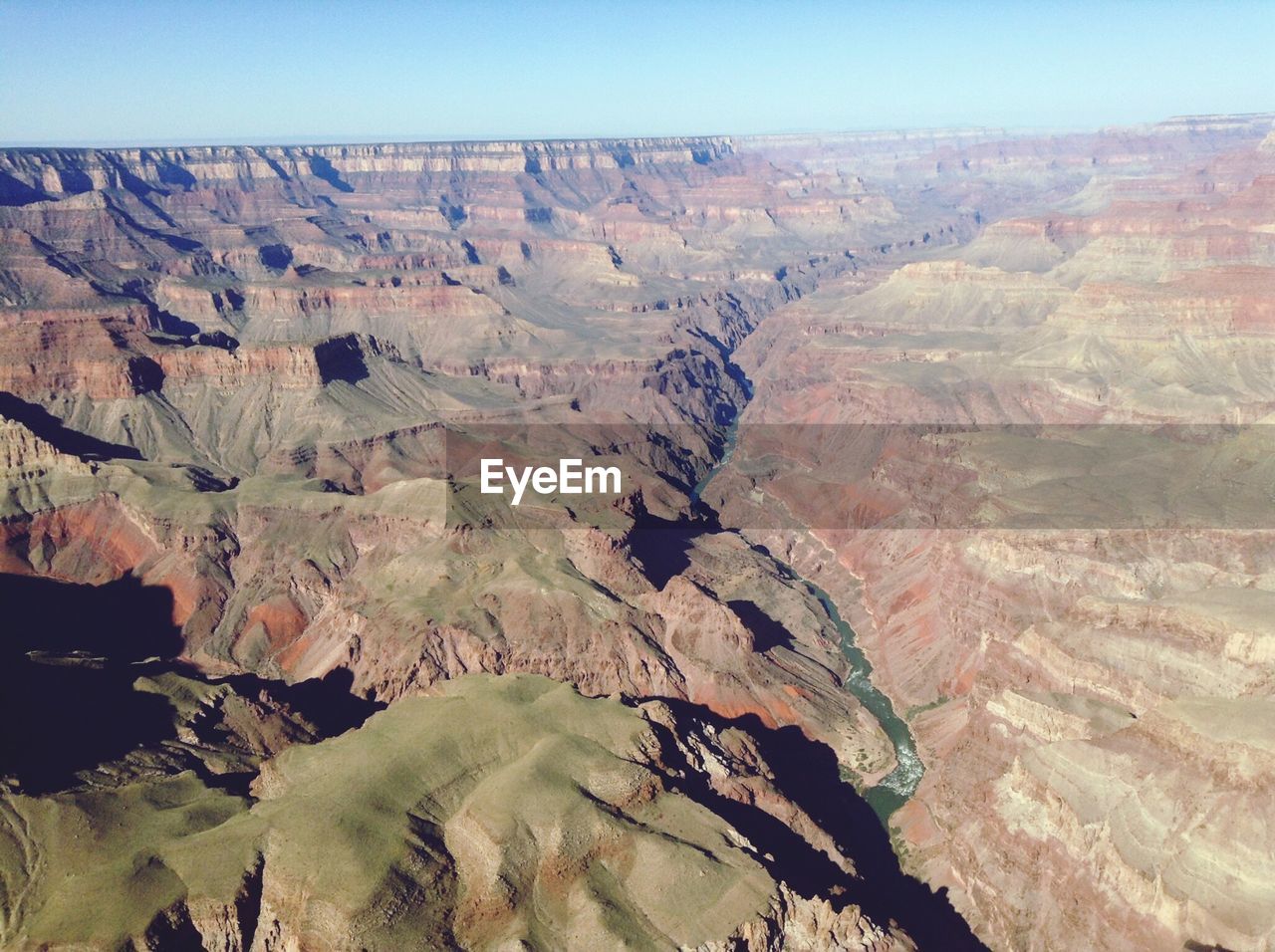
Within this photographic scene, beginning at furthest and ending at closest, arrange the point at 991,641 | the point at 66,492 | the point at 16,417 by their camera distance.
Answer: the point at 16,417
the point at 66,492
the point at 991,641

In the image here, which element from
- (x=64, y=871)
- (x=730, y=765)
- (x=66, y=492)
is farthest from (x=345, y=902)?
(x=66, y=492)

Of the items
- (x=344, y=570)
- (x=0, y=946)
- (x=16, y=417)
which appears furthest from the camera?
(x=16, y=417)

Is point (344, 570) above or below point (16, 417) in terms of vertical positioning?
below

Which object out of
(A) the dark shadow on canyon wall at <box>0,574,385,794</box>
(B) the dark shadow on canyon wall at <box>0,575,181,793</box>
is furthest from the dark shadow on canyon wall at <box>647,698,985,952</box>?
(B) the dark shadow on canyon wall at <box>0,575,181,793</box>

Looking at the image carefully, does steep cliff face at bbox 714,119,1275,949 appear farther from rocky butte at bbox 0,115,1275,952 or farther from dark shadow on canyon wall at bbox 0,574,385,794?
dark shadow on canyon wall at bbox 0,574,385,794

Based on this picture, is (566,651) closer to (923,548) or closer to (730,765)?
(730,765)
